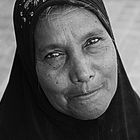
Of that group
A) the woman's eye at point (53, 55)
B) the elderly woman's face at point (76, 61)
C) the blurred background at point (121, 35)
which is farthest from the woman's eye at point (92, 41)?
the blurred background at point (121, 35)

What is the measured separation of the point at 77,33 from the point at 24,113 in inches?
21.5

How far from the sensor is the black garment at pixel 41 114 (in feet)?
5.00

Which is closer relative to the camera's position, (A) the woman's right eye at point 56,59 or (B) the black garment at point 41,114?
(A) the woman's right eye at point 56,59

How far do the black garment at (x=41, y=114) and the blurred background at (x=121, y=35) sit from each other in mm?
1689

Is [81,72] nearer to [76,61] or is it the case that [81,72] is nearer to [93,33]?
[76,61]

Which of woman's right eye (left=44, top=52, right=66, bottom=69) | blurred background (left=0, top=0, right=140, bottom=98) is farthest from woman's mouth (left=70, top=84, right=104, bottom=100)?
blurred background (left=0, top=0, right=140, bottom=98)

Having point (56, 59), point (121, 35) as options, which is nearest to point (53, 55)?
point (56, 59)

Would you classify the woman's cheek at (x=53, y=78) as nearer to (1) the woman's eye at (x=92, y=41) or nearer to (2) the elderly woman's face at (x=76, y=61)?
(2) the elderly woman's face at (x=76, y=61)

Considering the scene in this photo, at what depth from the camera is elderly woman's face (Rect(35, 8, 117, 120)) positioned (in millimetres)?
1285

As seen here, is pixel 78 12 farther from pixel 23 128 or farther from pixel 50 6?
pixel 23 128

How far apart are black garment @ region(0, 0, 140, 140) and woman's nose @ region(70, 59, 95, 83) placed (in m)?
0.21

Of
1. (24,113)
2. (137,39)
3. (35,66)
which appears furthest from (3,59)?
(35,66)

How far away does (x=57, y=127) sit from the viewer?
5.29ft

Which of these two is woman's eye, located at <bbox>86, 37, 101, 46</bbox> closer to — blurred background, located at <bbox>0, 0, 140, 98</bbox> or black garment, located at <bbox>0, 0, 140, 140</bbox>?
black garment, located at <bbox>0, 0, 140, 140</bbox>
